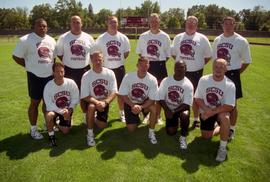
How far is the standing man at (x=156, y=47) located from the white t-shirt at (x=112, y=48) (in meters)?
0.54

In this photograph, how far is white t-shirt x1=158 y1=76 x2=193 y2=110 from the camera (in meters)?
6.95

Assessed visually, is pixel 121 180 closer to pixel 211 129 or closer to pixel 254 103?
pixel 211 129

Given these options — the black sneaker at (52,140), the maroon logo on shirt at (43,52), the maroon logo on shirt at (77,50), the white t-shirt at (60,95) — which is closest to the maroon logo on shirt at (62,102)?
the white t-shirt at (60,95)

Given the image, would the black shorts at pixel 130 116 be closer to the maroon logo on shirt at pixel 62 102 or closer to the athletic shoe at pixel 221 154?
the maroon logo on shirt at pixel 62 102

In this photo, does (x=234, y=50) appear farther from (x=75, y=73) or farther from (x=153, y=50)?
(x=75, y=73)

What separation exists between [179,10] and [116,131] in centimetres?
10557

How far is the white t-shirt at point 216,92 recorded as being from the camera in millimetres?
6539

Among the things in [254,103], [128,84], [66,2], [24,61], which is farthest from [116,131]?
[66,2]

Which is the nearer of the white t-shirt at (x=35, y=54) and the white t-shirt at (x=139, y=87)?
the white t-shirt at (x=35, y=54)

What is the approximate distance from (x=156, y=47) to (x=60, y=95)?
2642 mm

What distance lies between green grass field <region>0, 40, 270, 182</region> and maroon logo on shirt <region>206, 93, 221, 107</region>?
880mm

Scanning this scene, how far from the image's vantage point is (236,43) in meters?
7.12

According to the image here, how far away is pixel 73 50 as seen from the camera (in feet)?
24.6

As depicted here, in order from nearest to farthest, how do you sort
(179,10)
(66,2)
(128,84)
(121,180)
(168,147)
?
(121,180) → (168,147) → (128,84) → (66,2) → (179,10)
